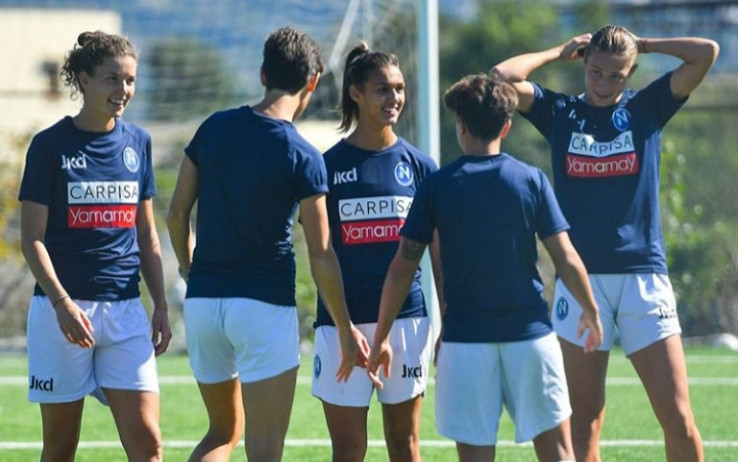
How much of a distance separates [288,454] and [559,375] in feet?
10.9

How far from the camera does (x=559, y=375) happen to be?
5.09 m

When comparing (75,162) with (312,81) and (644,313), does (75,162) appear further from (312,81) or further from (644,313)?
(644,313)

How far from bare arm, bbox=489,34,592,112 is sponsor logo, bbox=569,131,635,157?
33 centimetres

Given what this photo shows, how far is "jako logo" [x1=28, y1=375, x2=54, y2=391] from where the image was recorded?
5609 millimetres

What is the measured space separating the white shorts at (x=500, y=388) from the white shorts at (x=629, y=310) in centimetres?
89

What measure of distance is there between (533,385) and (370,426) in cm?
434

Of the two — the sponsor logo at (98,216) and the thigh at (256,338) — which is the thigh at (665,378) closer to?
the thigh at (256,338)

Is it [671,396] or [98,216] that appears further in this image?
[671,396]

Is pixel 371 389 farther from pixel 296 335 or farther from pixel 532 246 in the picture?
pixel 532 246

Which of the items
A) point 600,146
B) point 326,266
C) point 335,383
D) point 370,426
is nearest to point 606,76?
point 600,146

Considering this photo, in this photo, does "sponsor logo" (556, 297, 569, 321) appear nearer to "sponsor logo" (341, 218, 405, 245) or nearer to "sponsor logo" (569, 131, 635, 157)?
"sponsor logo" (569, 131, 635, 157)

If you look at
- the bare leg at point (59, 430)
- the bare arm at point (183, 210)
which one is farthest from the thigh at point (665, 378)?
the bare leg at point (59, 430)

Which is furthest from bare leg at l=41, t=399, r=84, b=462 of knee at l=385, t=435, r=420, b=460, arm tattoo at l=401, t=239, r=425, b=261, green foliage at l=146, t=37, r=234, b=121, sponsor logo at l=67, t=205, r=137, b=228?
green foliage at l=146, t=37, r=234, b=121

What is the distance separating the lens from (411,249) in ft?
16.9
